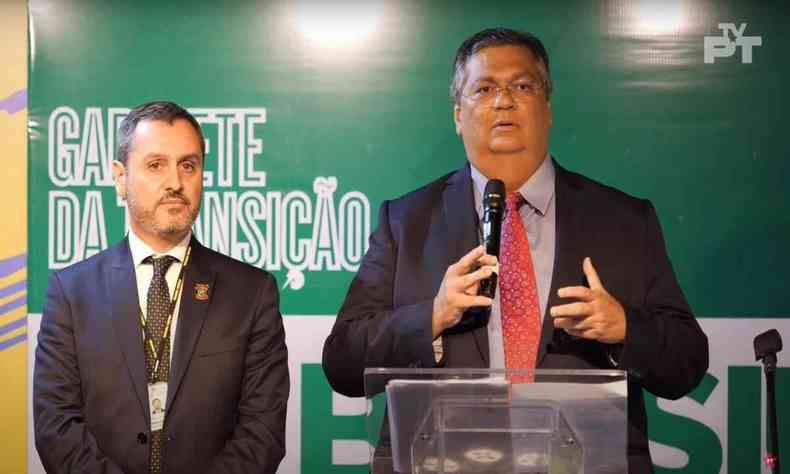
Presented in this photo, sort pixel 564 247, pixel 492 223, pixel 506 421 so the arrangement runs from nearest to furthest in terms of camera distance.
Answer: pixel 506 421, pixel 492 223, pixel 564 247

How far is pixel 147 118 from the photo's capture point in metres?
4.00

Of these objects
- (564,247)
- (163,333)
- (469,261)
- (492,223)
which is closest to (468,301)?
(469,261)

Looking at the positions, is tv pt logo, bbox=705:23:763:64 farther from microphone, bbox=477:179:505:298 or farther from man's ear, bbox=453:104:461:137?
microphone, bbox=477:179:505:298

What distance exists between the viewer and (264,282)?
4.07 m

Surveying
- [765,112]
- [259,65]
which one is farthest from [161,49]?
[765,112]

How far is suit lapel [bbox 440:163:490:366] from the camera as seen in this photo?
12.8ft

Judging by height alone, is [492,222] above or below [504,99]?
below

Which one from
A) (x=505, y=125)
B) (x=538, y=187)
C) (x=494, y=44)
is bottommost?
(x=538, y=187)

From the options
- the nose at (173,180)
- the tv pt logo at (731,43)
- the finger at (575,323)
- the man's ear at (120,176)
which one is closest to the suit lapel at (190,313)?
the nose at (173,180)

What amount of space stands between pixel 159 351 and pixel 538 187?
1.53 m

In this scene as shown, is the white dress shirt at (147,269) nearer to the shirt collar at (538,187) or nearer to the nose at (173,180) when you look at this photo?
the nose at (173,180)

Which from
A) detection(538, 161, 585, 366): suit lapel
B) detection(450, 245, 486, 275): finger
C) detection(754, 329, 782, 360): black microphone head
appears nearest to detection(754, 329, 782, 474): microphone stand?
detection(754, 329, 782, 360): black microphone head

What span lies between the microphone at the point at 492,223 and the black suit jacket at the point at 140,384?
1.04 m

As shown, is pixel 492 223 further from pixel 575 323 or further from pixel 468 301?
pixel 575 323
